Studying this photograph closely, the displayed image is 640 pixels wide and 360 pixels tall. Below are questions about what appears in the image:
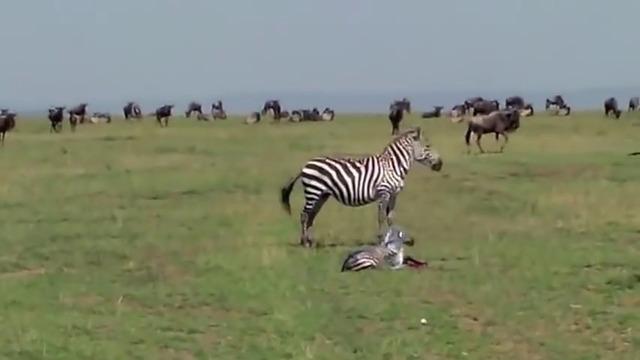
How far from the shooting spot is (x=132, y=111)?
5759cm

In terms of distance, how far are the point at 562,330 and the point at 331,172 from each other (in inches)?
220

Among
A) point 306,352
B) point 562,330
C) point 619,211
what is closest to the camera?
point 306,352

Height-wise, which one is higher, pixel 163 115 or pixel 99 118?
pixel 163 115

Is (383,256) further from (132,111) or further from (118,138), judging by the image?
(132,111)

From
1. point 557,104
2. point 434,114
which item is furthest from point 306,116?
point 557,104

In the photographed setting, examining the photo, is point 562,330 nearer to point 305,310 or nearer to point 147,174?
point 305,310

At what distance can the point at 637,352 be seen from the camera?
29.5 feet

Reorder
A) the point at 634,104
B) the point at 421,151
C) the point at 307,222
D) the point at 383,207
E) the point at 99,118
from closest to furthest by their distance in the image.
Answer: the point at 307,222, the point at 383,207, the point at 421,151, the point at 99,118, the point at 634,104

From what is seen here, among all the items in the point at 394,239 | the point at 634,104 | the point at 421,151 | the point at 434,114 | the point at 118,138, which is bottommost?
the point at 118,138

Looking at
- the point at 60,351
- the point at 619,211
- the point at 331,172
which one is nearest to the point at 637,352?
the point at 60,351

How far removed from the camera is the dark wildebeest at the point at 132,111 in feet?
188

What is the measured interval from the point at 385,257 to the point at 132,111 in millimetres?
46483

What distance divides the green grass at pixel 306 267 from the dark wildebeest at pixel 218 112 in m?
30.5

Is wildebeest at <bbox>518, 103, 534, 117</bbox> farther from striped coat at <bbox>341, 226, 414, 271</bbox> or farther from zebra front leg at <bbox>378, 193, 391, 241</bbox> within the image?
striped coat at <bbox>341, 226, 414, 271</bbox>
